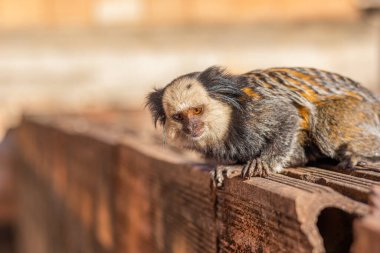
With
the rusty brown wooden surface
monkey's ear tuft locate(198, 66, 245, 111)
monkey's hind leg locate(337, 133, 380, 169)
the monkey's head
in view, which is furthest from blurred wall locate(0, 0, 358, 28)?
monkey's hind leg locate(337, 133, 380, 169)

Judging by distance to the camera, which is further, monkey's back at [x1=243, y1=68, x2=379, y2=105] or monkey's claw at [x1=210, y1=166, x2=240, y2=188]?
monkey's back at [x1=243, y1=68, x2=379, y2=105]

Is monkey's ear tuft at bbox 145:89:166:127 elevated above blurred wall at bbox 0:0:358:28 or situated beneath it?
situated beneath

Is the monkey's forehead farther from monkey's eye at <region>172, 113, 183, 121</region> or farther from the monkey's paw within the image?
the monkey's paw

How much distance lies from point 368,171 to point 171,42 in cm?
677

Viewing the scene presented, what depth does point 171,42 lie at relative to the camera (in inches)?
340

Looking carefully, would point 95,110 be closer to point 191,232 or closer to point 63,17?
point 63,17

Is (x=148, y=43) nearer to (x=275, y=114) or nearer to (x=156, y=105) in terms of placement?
(x=156, y=105)

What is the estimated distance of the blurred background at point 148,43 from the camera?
8.32 meters

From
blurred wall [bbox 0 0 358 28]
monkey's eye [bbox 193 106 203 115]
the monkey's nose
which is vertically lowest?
the monkey's nose

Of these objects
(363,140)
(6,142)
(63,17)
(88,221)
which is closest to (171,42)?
(63,17)

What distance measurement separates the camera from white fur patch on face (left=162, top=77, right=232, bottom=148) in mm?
2619

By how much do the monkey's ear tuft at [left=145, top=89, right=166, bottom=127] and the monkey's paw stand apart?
605 mm

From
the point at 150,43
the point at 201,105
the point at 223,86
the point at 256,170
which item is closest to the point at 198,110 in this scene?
the point at 201,105

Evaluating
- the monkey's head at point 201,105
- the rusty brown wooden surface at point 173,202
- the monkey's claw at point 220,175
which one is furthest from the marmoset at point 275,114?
the monkey's claw at point 220,175
